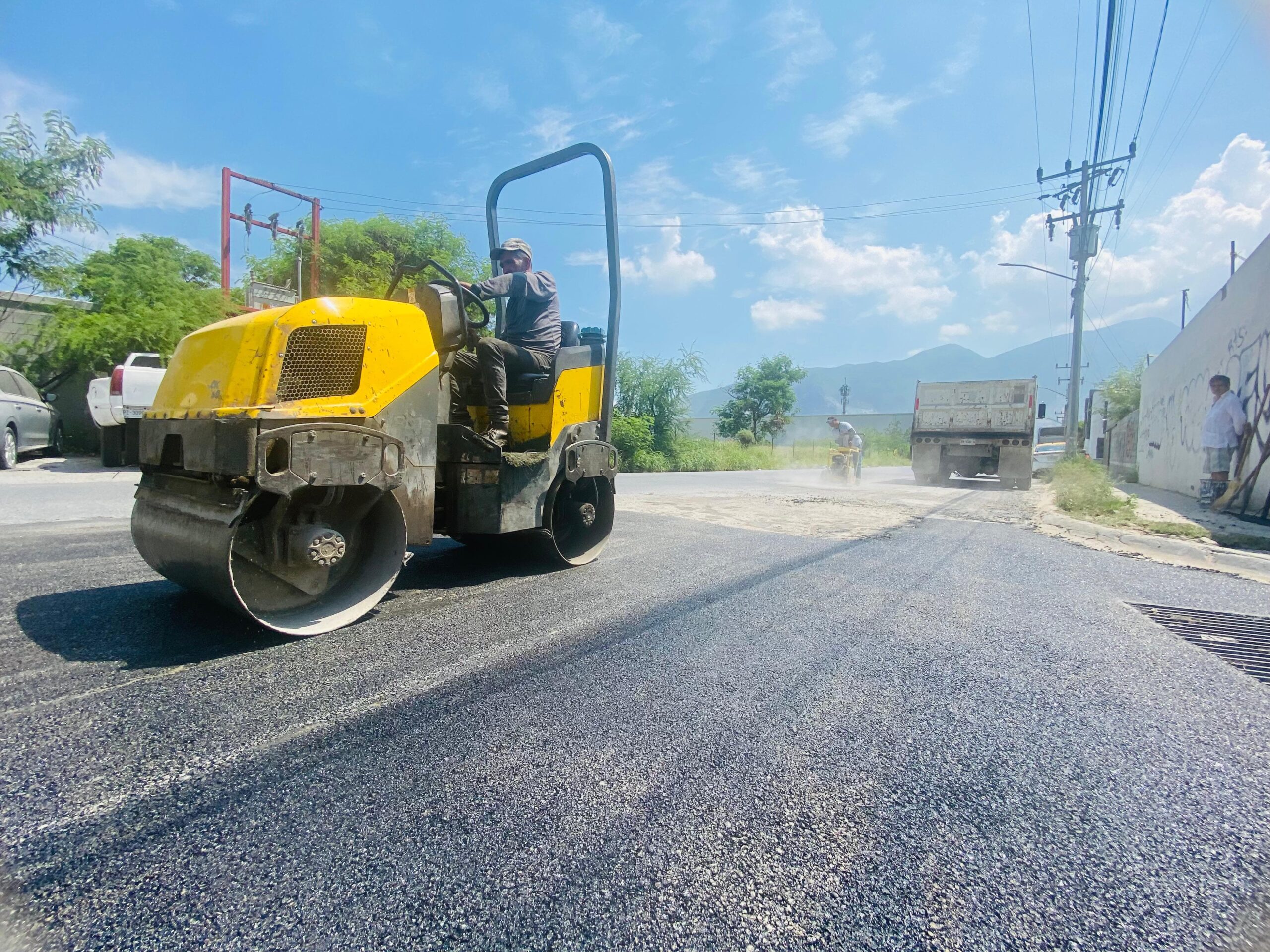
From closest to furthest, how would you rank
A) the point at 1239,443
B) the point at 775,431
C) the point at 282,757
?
the point at 282,757 < the point at 1239,443 < the point at 775,431

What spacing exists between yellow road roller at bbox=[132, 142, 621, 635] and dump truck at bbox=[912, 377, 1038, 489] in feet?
46.2

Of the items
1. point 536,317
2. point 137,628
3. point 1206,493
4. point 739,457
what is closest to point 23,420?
point 137,628

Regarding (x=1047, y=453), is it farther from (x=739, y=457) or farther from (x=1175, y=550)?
(x=1175, y=550)

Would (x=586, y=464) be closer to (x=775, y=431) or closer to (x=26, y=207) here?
(x=26, y=207)

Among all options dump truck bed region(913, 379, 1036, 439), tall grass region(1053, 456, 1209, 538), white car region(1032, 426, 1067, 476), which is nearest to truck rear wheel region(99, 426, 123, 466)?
tall grass region(1053, 456, 1209, 538)

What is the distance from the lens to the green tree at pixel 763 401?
41.9 metres

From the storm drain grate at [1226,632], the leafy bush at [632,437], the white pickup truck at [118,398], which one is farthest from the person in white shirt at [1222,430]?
the leafy bush at [632,437]

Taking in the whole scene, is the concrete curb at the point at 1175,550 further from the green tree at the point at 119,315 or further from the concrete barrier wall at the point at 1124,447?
the concrete barrier wall at the point at 1124,447

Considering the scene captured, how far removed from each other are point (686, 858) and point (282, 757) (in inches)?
43.9

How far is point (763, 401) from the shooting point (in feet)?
139

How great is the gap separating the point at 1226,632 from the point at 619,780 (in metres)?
3.44

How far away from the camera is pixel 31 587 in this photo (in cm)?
325

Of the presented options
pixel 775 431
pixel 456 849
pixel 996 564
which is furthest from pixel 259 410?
pixel 775 431

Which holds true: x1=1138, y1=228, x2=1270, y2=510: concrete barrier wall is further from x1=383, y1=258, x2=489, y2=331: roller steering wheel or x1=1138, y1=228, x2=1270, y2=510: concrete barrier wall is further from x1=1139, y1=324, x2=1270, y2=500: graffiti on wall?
x1=383, y1=258, x2=489, y2=331: roller steering wheel
